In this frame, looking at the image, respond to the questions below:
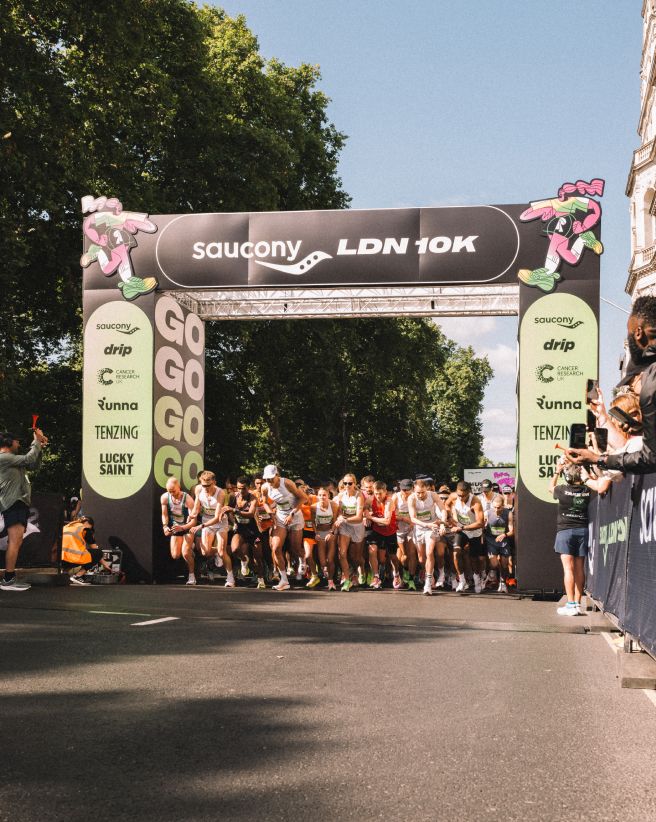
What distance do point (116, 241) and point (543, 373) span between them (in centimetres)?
750

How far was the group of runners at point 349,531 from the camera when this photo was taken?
54.1 feet

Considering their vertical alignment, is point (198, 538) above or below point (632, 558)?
below

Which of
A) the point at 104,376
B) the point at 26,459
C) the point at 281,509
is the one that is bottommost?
the point at 281,509

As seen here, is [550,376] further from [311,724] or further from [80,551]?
[311,724]

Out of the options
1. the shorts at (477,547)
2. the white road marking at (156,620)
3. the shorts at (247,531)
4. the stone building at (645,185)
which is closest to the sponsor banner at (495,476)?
the stone building at (645,185)

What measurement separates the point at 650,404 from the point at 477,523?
1160 centimetres

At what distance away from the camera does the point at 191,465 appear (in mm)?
18031

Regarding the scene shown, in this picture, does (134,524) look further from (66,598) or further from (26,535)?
(66,598)

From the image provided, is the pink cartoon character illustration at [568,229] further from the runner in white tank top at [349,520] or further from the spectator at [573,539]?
the spectator at [573,539]

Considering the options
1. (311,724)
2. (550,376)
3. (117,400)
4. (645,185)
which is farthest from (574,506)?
(645,185)

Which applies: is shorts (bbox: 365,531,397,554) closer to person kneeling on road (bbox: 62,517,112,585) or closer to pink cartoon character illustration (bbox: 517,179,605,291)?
person kneeling on road (bbox: 62,517,112,585)

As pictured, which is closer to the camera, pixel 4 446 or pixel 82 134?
pixel 4 446

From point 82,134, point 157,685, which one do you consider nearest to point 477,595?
A: point 157,685

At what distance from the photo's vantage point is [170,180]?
2909cm
